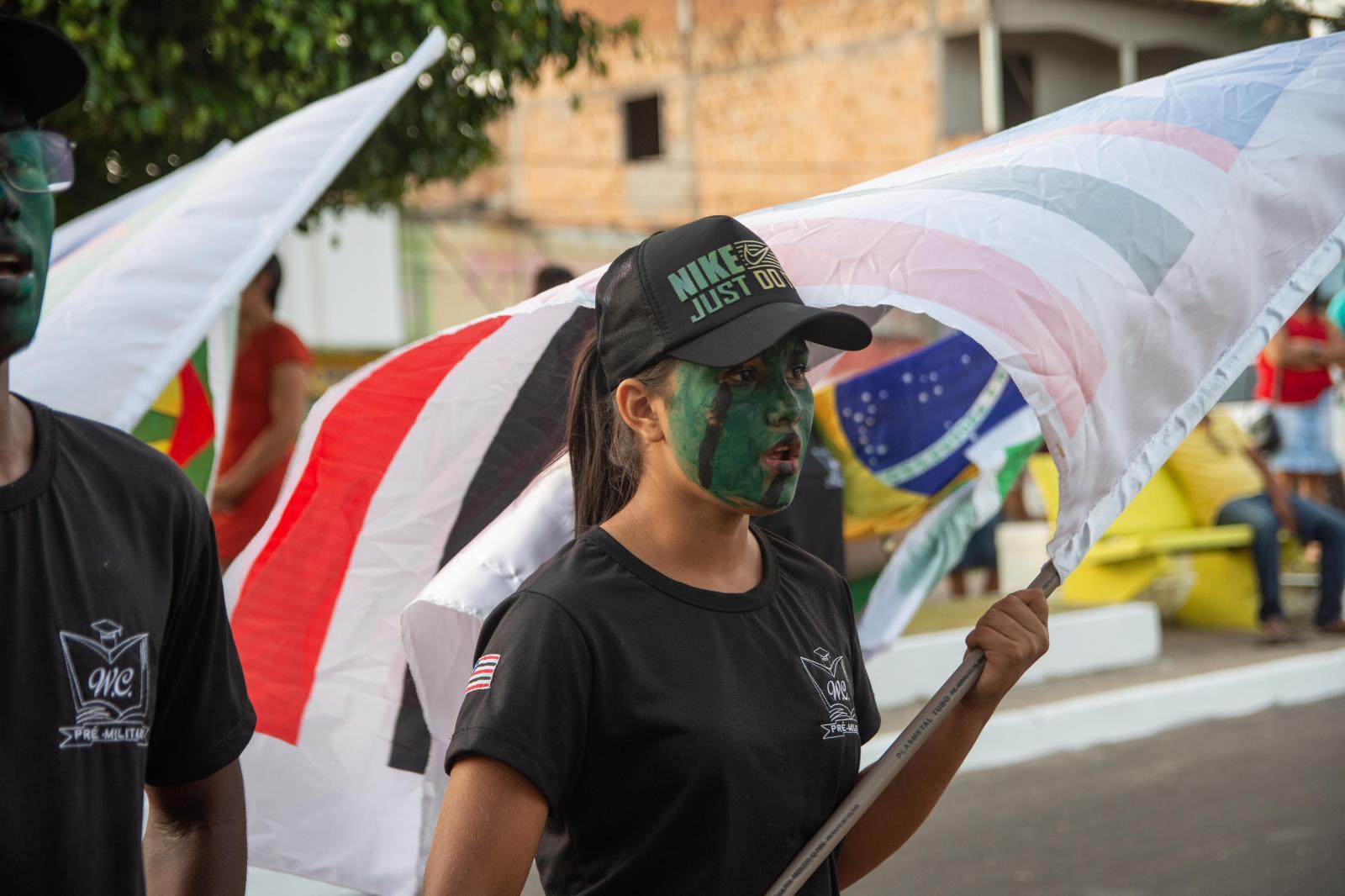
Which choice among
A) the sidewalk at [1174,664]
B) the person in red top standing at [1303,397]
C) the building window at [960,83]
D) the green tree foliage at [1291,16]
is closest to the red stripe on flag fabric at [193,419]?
the sidewalk at [1174,664]

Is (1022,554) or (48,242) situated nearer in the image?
(48,242)

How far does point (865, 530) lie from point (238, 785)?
3.20m

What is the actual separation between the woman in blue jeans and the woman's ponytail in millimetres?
6930

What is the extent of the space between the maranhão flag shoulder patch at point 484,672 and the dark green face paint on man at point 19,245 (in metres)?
0.65

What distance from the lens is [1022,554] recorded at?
1026cm

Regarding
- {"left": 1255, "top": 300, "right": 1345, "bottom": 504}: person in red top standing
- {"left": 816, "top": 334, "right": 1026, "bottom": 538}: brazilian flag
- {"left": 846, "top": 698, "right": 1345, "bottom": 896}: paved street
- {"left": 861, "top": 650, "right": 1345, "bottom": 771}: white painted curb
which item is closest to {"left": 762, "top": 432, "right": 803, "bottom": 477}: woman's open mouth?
{"left": 816, "top": 334, "right": 1026, "bottom": 538}: brazilian flag

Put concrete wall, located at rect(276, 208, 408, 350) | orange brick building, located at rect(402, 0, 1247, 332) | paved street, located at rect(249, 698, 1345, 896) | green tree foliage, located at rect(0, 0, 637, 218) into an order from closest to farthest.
→ 1. paved street, located at rect(249, 698, 1345, 896)
2. green tree foliage, located at rect(0, 0, 637, 218)
3. concrete wall, located at rect(276, 208, 408, 350)
4. orange brick building, located at rect(402, 0, 1247, 332)

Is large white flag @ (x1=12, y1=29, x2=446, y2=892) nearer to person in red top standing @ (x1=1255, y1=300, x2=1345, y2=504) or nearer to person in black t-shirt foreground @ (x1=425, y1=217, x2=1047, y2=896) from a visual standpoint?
person in black t-shirt foreground @ (x1=425, y1=217, x2=1047, y2=896)

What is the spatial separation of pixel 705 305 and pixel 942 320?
373 millimetres

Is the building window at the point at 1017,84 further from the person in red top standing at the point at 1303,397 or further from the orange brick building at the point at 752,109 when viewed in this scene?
the person in red top standing at the point at 1303,397

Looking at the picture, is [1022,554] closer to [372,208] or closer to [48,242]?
[372,208]

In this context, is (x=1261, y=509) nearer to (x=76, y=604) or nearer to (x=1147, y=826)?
(x=1147, y=826)

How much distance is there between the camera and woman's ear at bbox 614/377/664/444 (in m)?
2.04

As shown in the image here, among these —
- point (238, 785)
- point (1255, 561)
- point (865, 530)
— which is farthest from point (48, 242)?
point (1255, 561)
